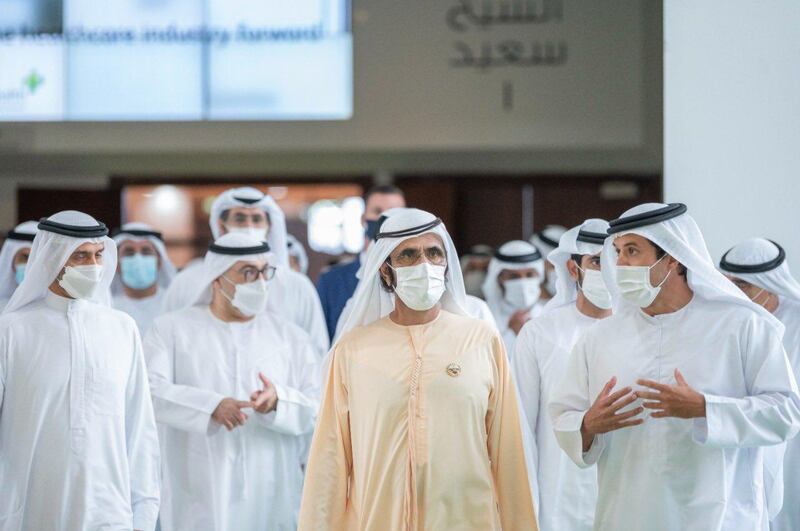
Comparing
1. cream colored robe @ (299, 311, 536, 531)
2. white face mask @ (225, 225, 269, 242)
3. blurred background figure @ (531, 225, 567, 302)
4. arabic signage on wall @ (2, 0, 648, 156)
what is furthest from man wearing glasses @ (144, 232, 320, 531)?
arabic signage on wall @ (2, 0, 648, 156)

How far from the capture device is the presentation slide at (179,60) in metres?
11.4

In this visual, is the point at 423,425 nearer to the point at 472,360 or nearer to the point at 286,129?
the point at 472,360

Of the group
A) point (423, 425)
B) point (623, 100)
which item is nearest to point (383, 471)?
point (423, 425)

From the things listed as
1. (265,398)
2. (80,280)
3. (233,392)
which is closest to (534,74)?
(233,392)

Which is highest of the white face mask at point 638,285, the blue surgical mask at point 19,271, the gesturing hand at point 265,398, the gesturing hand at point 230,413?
the white face mask at point 638,285

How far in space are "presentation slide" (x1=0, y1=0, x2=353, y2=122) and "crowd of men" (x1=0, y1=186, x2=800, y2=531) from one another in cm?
564

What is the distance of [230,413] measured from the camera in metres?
5.35

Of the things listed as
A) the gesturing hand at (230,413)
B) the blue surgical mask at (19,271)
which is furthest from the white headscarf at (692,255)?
the blue surgical mask at (19,271)

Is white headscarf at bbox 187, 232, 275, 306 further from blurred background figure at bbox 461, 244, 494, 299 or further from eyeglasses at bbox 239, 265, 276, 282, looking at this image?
blurred background figure at bbox 461, 244, 494, 299

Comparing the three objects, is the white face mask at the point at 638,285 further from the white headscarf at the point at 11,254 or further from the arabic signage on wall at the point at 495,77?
the arabic signage on wall at the point at 495,77

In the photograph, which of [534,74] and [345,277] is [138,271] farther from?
[534,74]

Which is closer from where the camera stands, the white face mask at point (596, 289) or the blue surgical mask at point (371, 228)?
the white face mask at point (596, 289)

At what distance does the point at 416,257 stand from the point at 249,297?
1675 mm

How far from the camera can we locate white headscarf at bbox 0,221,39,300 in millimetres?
5980
